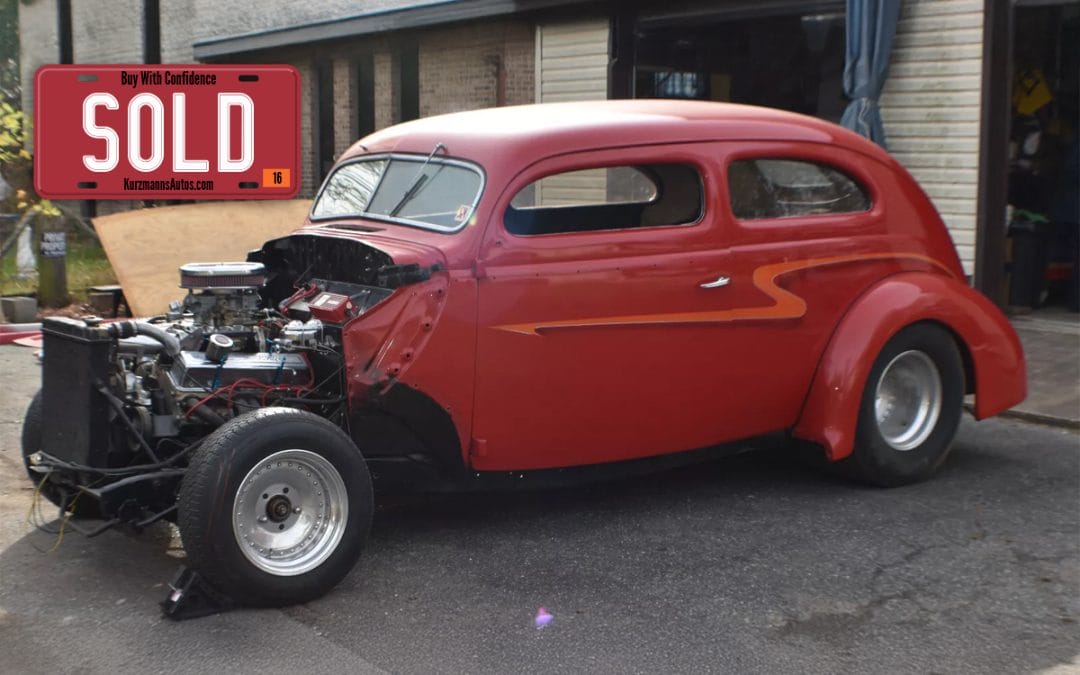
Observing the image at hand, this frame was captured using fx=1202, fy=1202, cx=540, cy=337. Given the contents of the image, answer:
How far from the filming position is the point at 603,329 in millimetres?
5363

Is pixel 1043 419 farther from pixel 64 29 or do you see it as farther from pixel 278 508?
pixel 64 29

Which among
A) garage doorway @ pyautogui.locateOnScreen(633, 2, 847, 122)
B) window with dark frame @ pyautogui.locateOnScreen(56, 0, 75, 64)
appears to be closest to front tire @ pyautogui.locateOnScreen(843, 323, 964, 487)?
garage doorway @ pyautogui.locateOnScreen(633, 2, 847, 122)

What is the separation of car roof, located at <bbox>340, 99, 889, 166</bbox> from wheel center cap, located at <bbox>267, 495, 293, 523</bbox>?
1.77 meters

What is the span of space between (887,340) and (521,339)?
206 cm

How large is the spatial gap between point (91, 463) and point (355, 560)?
3.63ft

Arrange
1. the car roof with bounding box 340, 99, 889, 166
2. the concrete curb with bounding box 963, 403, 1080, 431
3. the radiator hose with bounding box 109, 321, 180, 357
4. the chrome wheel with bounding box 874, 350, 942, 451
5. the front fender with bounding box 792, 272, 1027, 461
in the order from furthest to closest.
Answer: the concrete curb with bounding box 963, 403, 1080, 431, the chrome wheel with bounding box 874, 350, 942, 451, the front fender with bounding box 792, 272, 1027, 461, the car roof with bounding box 340, 99, 889, 166, the radiator hose with bounding box 109, 321, 180, 357

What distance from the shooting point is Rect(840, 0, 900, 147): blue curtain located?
405 inches

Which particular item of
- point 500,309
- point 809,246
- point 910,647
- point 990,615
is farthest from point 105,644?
point 809,246

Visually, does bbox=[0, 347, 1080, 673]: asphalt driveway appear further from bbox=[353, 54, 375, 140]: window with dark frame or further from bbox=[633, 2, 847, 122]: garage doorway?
bbox=[353, 54, 375, 140]: window with dark frame

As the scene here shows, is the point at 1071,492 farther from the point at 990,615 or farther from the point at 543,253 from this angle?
the point at 543,253

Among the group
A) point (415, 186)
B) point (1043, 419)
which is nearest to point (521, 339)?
point (415, 186)

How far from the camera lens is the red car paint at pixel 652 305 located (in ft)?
16.7

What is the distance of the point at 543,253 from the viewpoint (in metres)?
5.23

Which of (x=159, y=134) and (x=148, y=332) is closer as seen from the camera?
(x=148, y=332)
